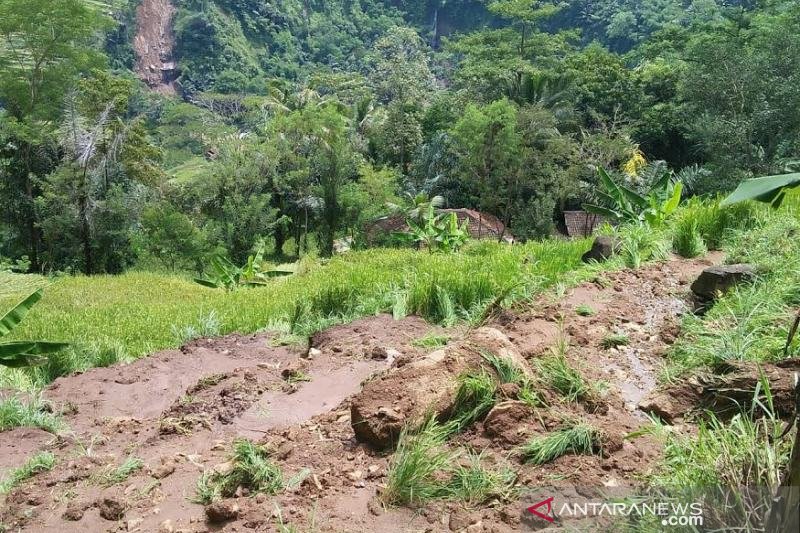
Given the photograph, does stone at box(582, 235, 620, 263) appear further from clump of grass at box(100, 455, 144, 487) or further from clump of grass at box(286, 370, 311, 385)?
clump of grass at box(100, 455, 144, 487)

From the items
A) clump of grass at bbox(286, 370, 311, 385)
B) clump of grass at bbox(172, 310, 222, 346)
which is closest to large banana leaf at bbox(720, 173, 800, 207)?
clump of grass at bbox(286, 370, 311, 385)

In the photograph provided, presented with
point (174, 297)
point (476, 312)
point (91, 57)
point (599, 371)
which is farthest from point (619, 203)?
point (91, 57)

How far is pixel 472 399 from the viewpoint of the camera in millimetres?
3309

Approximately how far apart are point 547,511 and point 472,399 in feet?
2.90

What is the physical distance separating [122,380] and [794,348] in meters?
4.99

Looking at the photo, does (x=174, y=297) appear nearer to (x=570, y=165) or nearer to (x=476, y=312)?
(x=476, y=312)

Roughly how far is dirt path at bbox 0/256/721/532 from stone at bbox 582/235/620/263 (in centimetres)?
66

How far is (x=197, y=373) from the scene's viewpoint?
5.78 metres

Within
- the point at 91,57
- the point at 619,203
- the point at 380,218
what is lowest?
the point at 380,218

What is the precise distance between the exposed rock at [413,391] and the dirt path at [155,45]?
11663cm

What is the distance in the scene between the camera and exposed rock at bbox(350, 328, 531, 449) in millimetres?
3164

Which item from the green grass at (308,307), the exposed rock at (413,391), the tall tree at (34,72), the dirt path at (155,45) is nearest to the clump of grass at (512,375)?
the exposed rock at (413,391)

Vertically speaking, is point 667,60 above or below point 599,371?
above

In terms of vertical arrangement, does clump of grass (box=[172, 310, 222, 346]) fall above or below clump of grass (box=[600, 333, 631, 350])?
below
